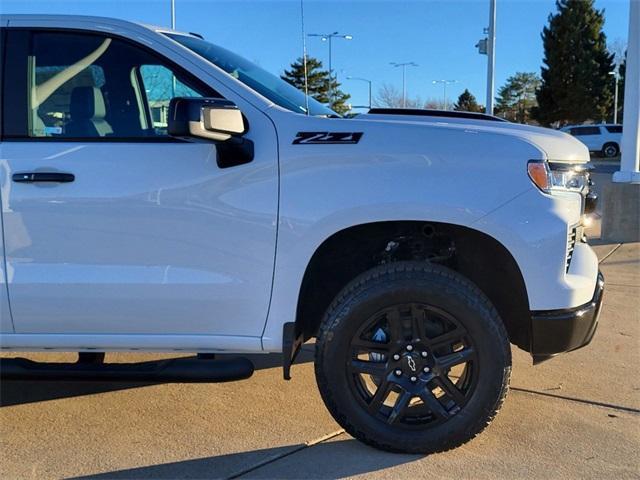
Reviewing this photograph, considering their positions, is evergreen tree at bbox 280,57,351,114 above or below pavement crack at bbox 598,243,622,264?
above

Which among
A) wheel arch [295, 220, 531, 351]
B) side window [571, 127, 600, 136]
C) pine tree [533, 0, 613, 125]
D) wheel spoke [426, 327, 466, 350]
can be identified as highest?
pine tree [533, 0, 613, 125]

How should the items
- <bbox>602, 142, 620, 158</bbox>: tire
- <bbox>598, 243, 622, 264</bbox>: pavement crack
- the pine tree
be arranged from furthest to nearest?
the pine tree, <bbox>602, 142, 620, 158</bbox>: tire, <bbox>598, 243, 622, 264</bbox>: pavement crack

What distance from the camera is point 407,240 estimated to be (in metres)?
3.12

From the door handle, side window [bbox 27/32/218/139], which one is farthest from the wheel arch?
the door handle

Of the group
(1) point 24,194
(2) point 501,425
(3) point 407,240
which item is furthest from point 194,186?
(2) point 501,425

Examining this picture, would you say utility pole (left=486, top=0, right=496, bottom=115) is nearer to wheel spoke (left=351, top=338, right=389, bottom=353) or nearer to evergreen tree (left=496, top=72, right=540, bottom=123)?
wheel spoke (left=351, top=338, right=389, bottom=353)

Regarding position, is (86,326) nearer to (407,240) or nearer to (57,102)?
(57,102)

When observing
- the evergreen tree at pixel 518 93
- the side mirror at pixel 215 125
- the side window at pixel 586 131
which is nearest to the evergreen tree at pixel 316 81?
the side mirror at pixel 215 125

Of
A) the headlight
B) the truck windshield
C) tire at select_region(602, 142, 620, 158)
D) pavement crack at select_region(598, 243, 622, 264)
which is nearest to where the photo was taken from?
the headlight

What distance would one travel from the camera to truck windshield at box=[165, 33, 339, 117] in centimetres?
320

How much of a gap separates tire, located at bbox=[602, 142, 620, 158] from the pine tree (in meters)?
11.8

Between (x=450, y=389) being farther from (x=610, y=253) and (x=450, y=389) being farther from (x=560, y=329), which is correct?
(x=610, y=253)

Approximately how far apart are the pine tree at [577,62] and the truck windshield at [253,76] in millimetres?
44208

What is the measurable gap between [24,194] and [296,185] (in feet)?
4.22
